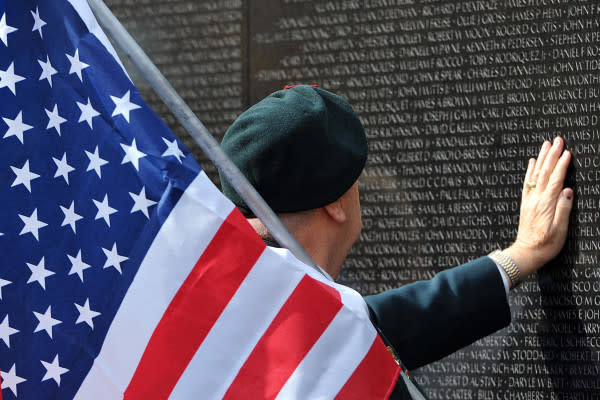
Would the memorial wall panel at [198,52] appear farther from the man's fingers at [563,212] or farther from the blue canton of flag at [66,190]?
the blue canton of flag at [66,190]

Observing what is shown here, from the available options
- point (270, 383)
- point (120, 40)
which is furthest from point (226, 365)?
point (120, 40)

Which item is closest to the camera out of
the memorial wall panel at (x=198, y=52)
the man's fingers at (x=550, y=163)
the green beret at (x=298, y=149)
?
the green beret at (x=298, y=149)

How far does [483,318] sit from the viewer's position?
2.78 meters

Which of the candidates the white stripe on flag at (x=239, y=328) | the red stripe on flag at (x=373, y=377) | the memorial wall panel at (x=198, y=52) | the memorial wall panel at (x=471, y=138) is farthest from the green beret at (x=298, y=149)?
the memorial wall panel at (x=198, y=52)

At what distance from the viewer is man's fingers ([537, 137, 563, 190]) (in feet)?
9.90

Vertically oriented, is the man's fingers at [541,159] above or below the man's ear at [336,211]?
below

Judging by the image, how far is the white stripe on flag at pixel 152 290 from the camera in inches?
73.7

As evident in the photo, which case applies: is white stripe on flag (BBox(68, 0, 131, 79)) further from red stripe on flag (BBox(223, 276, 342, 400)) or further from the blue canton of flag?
red stripe on flag (BBox(223, 276, 342, 400))

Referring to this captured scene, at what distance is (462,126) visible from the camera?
324cm

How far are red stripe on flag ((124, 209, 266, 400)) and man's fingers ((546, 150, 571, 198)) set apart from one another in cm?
140

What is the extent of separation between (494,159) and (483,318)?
649 mm

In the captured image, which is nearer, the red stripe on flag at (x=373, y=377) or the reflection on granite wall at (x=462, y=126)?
the red stripe on flag at (x=373, y=377)

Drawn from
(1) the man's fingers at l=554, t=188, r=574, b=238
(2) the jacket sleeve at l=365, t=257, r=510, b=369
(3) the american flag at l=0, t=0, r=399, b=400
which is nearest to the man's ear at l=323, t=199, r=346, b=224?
(2) the jacket sleeve at l=365, t=257, r=510, b=369

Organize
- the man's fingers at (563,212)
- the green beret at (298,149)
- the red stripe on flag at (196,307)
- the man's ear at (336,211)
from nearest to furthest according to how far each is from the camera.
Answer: the red stripe on flag at (196,307), the green beret at (298,149), the man's ear at (336,211), the man's fingers at (563,212)
